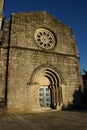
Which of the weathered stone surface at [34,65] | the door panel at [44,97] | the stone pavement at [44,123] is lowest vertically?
the stone pavement at [44,123]

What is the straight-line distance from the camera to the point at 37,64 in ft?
44.1

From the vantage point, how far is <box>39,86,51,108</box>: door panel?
13.3 m

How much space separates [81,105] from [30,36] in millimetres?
7991

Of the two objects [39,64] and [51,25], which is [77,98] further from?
[51,25]

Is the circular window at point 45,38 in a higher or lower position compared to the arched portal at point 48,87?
higher

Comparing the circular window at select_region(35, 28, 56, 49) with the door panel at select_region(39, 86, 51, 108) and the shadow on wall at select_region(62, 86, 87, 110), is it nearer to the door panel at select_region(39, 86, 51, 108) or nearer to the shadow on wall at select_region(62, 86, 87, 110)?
the door panel at select_region(39, 86, 51, 108)

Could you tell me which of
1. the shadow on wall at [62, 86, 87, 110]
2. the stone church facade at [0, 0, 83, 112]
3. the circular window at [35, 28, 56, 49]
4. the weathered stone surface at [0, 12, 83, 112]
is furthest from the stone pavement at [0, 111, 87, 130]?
the circular window at [35, 28, 56, 49]

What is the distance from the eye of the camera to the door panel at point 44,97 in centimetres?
1328

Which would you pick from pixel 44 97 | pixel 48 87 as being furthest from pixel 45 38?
pixel 44 97

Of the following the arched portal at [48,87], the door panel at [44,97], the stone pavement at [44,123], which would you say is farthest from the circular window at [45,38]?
the stone pavement at [44,123]

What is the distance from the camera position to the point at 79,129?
5.36 metres

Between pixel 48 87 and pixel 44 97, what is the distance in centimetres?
107

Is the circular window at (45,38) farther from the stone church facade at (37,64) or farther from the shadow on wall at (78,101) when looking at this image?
the shadow on wall at (78,101)

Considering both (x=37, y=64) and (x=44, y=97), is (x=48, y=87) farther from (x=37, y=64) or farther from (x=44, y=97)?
(x=37, y=64)
